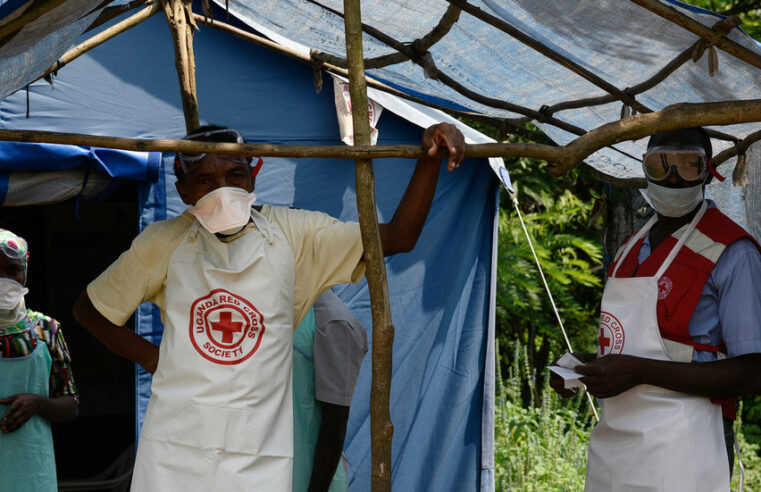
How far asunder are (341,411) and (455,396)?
2.04 m

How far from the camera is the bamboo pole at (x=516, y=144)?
2.07 metres

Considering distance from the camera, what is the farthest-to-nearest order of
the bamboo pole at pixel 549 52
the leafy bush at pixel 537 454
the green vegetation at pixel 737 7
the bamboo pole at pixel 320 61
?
1. the green vegetation at pixel 737 7
2. the leafy bush at pixel 537 454
3. the bamboo pole at pixel 320 61
4. the bamboo pole at pixel 549 52

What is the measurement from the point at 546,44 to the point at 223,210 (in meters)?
1.38

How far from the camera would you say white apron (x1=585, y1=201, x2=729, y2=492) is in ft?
7.73

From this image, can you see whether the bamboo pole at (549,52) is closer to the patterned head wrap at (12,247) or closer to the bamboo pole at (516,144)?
the bamboo pole at (516,144)

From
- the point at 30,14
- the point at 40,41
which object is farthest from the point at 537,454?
the point at 30,14

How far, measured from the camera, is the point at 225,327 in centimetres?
224

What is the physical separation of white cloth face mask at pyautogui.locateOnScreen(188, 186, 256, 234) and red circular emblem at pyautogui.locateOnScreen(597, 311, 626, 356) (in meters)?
1.10

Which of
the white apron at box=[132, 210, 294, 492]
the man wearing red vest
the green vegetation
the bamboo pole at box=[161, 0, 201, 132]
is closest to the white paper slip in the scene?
the man wearing red vest

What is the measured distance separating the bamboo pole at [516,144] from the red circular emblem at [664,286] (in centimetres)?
50

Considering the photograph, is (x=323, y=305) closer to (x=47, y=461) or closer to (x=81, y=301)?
(x=81, y=301)

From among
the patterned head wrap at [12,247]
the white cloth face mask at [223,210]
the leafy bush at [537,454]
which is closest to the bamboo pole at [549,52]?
the white cloth face mask at [223,210]

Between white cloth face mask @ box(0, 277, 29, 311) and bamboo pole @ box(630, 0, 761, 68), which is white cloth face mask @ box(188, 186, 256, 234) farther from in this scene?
white cloth face mask @ box(0, 277, 29, 311)

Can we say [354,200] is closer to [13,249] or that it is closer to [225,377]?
[13,249]
